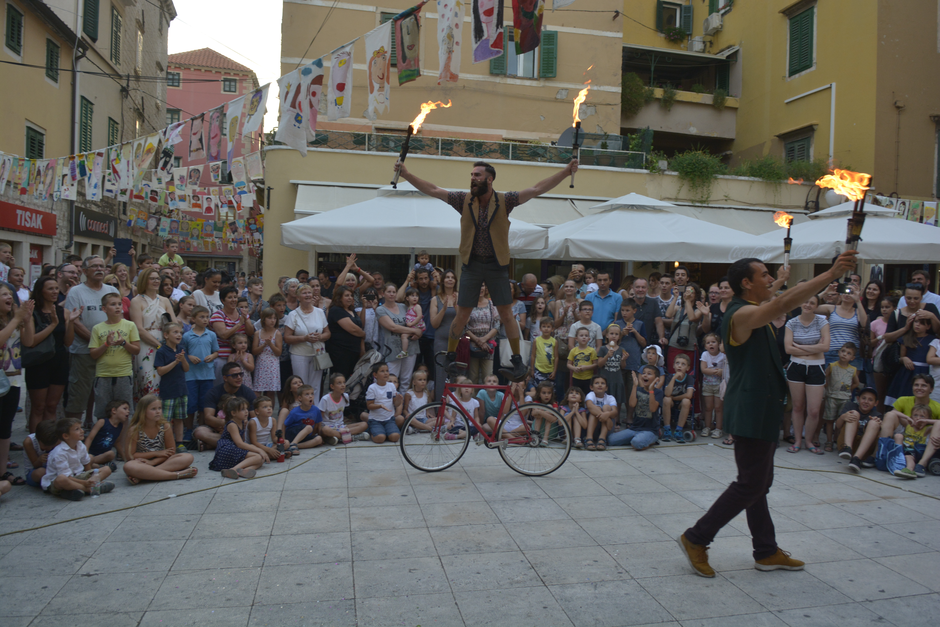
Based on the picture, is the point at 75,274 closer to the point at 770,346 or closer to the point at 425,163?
the point at 770,346

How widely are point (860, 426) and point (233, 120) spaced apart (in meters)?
8.29

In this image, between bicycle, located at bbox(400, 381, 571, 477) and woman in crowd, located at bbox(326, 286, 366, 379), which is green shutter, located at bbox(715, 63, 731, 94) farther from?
bicycle, located at bbox(400, 381, 571, 477)

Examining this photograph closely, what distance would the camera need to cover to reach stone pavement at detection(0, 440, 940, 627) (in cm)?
305

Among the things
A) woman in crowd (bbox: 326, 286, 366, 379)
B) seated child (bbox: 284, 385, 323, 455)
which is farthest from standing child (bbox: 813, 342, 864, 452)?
seated child (bbox: 284, 385, 323, 455)

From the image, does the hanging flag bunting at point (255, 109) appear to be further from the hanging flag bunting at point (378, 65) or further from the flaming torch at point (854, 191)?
the flaming torch at point (854, 191)

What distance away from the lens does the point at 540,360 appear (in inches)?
289

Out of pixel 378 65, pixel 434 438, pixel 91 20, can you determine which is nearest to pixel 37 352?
pixel 434 438

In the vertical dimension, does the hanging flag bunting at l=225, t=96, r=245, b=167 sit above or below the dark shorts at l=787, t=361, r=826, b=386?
above

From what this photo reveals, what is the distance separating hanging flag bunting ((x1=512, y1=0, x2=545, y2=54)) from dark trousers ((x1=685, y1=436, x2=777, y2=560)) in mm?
4688

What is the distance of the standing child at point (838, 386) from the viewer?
6539 millimetres

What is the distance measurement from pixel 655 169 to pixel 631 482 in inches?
415

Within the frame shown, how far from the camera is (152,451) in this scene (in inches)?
207

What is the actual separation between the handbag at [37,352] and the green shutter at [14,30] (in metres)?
12.5

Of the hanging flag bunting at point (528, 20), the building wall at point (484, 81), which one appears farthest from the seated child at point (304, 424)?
the building wall at point (484, 81)
